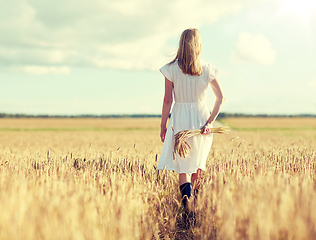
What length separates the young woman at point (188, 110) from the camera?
3439 millimetres

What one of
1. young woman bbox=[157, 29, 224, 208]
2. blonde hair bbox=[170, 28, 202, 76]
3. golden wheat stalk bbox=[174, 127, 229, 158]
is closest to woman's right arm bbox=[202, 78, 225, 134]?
young woman bbox=[157, 29, 224, 208]

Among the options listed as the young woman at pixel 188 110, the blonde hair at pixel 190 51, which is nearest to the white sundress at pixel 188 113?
the young woman at pixel 188 110

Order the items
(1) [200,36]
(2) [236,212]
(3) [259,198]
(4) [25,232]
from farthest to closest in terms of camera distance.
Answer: (1) [200,36] < (3) [259,198] < (2) [236,212] < (4) [25,232]

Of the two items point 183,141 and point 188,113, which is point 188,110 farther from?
point 183,141

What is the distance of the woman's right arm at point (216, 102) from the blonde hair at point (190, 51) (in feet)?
1.10

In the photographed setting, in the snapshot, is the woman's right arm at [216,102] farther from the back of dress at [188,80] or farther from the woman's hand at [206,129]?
the back of dress at [188,80]

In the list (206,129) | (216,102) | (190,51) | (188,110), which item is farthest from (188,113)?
(190,51)

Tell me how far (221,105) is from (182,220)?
57.8 inches

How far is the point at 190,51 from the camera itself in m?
3.24

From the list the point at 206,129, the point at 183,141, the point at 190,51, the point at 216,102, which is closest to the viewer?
the point at 190,51

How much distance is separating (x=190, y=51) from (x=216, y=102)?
30.0 inches

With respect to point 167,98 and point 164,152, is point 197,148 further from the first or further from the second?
point 167,98

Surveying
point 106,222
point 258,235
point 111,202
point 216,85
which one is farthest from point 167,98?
point 258,235

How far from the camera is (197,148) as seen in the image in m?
3.55
